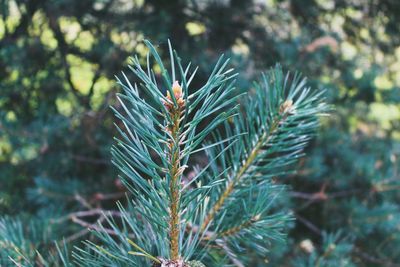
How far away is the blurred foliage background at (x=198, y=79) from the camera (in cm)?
95

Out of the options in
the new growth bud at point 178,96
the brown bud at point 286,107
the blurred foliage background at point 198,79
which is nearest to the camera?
the new growth bud at point 178,96

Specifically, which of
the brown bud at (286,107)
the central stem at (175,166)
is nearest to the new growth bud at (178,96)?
the central stem at (175,166)

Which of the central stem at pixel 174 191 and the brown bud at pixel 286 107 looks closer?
the central stem at pixel 174 191

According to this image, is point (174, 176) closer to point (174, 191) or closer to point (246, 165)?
point (174, 191)

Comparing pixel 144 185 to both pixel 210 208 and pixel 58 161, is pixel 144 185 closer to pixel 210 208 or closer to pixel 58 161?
pixel 210 208

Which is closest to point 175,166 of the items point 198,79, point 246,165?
point 246,165

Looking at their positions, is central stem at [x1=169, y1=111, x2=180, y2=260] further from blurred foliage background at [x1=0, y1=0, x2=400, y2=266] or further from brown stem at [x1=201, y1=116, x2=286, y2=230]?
blurred foliage background at [x1=0, y1=0, x2=400, y2=266]

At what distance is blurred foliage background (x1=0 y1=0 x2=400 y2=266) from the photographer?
945 mm

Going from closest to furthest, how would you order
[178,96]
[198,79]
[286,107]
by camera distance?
[178,96] → [286,107] → [198,79]

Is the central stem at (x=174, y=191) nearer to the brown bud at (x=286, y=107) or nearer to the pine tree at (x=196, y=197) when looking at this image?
the pine tree at (x=196, y=197)

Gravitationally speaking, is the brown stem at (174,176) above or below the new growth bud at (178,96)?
below

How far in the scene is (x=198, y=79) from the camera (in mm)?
1012

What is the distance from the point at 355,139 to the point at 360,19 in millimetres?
372

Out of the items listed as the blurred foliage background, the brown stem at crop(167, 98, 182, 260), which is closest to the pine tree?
the brown stem at crop(167, 98, 182, 260)
